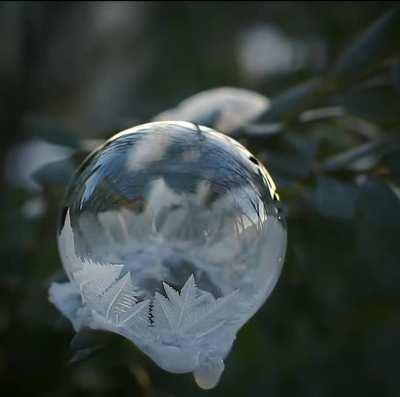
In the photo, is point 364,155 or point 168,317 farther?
point 364,155

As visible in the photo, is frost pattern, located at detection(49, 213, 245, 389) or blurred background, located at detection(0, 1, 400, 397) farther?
blurred background, located at detection(0, 1, 400, 397)

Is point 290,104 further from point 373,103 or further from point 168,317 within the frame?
point 168,317

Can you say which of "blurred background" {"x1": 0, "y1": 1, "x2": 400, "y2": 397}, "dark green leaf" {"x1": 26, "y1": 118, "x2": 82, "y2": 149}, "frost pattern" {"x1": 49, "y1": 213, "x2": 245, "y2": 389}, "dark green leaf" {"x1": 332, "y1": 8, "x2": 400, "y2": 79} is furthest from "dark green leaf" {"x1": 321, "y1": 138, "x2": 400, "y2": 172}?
"dark green leaf" {"x1": 26, "y1": 118, "x2": 82, "y2": 149}

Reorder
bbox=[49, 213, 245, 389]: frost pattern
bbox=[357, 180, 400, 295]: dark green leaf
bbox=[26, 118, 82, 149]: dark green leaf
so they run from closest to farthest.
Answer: bbox=[49, 213, 245, 389]: frost pattern
bbox=[357, 180, 400, 295]: dark green leaf
bbox=[26, 118, 82, 149]: dark green leaf

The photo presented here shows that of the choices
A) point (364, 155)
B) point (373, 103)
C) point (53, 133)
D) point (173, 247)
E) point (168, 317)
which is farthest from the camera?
point (53, 133)

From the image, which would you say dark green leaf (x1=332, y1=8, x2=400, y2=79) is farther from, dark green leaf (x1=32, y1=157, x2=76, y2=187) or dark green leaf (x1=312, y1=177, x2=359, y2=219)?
dark green leaf (x1=32, y1=157, x2=76, y2=187)

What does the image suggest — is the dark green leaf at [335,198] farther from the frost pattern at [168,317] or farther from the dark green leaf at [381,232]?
the frost pattern at [168,317]

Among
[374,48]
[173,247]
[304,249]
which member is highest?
[374,48]

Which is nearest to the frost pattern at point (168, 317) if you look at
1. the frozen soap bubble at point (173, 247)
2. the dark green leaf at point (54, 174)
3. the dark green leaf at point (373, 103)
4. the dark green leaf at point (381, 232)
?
the frozen soap bubble at point (173, 247)

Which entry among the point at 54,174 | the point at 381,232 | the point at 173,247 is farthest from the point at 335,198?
the point at 54,174
